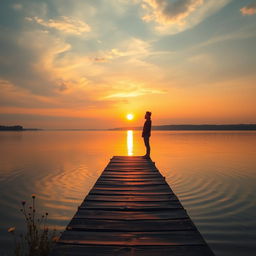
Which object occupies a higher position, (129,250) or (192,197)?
(129,250)

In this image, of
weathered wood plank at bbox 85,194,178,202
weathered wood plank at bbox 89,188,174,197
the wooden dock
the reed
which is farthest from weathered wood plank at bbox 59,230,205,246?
weathered wood plank at bbox 89,188,174,197

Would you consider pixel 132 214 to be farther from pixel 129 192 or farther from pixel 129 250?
pixel 129 192

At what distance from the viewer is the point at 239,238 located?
20.4 feet

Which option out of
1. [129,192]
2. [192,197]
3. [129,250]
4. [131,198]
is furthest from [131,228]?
[192,197]

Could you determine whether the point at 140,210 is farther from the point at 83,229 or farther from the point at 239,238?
the point at 239,238

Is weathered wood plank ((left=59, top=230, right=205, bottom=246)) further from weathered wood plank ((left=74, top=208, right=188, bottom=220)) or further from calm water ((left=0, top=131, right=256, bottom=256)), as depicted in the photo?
calm water ((left=0, top=131, right=256, bottom=256))

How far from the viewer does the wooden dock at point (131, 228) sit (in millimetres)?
3342

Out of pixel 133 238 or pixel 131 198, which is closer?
pixel 133 238

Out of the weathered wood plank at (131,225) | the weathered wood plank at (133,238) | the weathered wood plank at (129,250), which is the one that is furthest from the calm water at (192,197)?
the weathered wood plank at (129,250)

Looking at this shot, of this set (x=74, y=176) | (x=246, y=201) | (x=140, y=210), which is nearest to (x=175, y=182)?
(x=246, y=201)

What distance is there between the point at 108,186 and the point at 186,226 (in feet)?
12.2

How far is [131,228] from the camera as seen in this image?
4078 millimetres

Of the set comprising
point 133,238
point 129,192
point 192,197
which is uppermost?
point 133,238

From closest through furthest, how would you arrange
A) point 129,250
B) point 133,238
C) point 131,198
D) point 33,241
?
point 129,250
point 133,238
point 33,241
point 131,198
